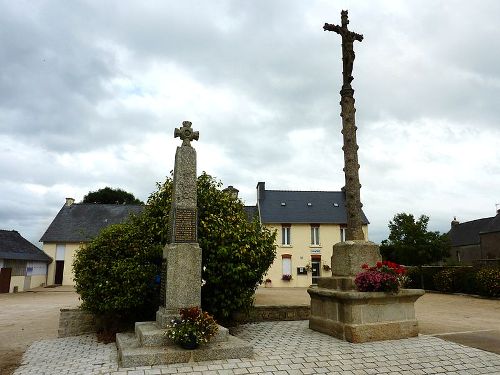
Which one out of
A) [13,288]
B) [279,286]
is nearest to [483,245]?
[279,286]

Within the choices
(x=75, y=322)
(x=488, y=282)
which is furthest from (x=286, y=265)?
(x=75, y=322)

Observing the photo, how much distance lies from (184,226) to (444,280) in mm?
22831

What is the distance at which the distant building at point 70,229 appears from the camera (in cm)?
3681

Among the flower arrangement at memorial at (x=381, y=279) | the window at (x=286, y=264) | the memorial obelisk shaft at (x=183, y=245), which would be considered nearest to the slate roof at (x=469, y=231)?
the window at (x=286, y=264)

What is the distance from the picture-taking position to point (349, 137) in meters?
10.2

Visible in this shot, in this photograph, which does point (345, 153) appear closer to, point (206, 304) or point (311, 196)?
point (206, 304)

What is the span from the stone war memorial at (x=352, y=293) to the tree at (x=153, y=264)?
1.91 meters

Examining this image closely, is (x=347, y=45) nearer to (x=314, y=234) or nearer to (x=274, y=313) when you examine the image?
(x=274, y=313)

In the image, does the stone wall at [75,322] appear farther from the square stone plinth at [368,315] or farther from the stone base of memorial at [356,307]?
the square stone plinth at [368,315]

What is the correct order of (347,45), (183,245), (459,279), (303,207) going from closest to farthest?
(183,245) < (347,45) < (459,279) < (303,207)

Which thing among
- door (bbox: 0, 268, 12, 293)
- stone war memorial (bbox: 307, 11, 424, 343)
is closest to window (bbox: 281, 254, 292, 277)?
door (bbox: 0, 268, 12, 293)

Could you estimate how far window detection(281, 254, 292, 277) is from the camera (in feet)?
117

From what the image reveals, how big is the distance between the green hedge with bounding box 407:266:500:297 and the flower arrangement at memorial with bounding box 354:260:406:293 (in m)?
16.3

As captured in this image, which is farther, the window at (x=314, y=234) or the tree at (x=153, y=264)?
the window at (x=314, y=234)
